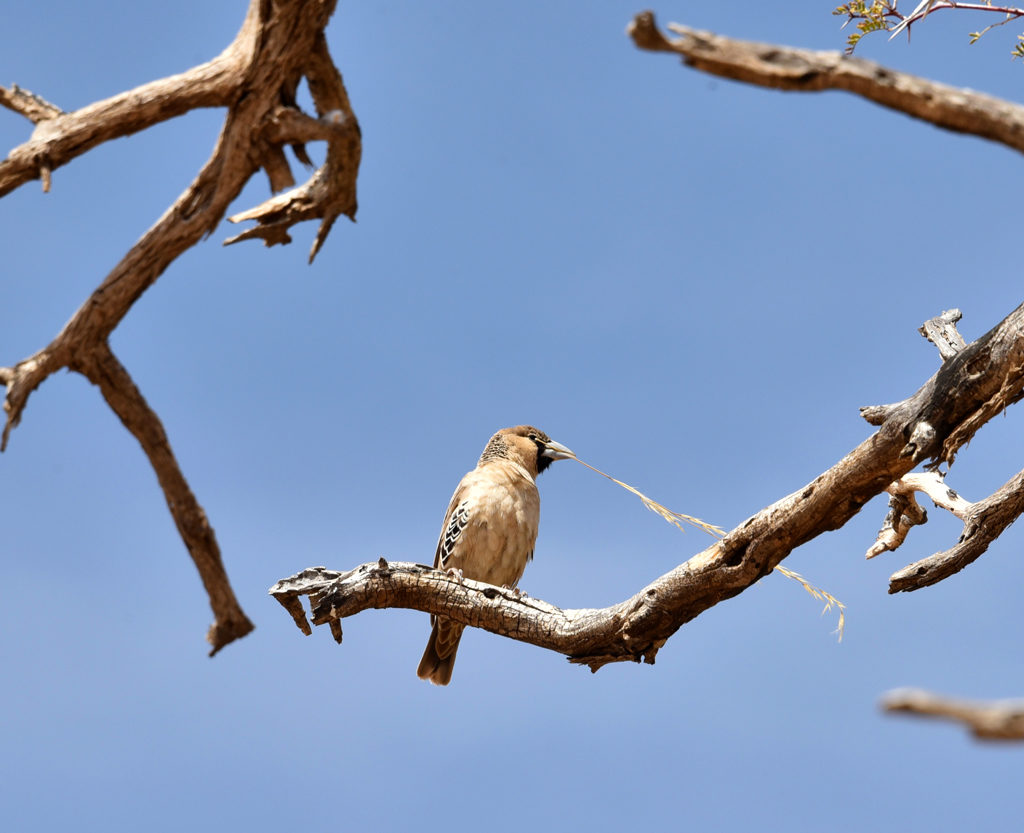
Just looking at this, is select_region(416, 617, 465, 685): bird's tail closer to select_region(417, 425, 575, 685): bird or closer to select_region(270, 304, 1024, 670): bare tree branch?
select_region(417, 425, 575, 685): bird

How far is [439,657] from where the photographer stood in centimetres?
584

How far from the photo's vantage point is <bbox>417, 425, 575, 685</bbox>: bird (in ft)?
19.2

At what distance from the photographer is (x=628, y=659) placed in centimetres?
430

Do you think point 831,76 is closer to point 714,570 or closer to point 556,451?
point 714,570

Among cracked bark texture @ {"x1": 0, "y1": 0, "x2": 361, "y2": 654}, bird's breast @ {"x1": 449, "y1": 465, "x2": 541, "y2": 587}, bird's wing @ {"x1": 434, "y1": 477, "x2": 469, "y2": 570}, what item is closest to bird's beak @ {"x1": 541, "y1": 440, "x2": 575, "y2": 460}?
bird's breast @ {"x1": 449, "y1": 465, "x2": 541, "y2": 587}

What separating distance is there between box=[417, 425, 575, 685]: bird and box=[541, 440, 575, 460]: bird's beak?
0.31 meters

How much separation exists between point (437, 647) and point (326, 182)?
10.00 feet

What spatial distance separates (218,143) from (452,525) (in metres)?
2.92

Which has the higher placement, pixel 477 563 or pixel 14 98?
pixel 14 98

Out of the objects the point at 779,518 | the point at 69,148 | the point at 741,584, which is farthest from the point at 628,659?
the point at 69,148

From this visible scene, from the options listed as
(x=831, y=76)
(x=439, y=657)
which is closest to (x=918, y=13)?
(x=831, y=76)

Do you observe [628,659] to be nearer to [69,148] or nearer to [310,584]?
[310,584]

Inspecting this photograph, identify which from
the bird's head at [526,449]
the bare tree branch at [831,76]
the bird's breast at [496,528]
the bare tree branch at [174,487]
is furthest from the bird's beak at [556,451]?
the bare tree branch at [831,76]

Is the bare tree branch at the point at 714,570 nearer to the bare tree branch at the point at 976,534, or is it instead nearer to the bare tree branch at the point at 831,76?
the bare tree branch at the point at 976,534
